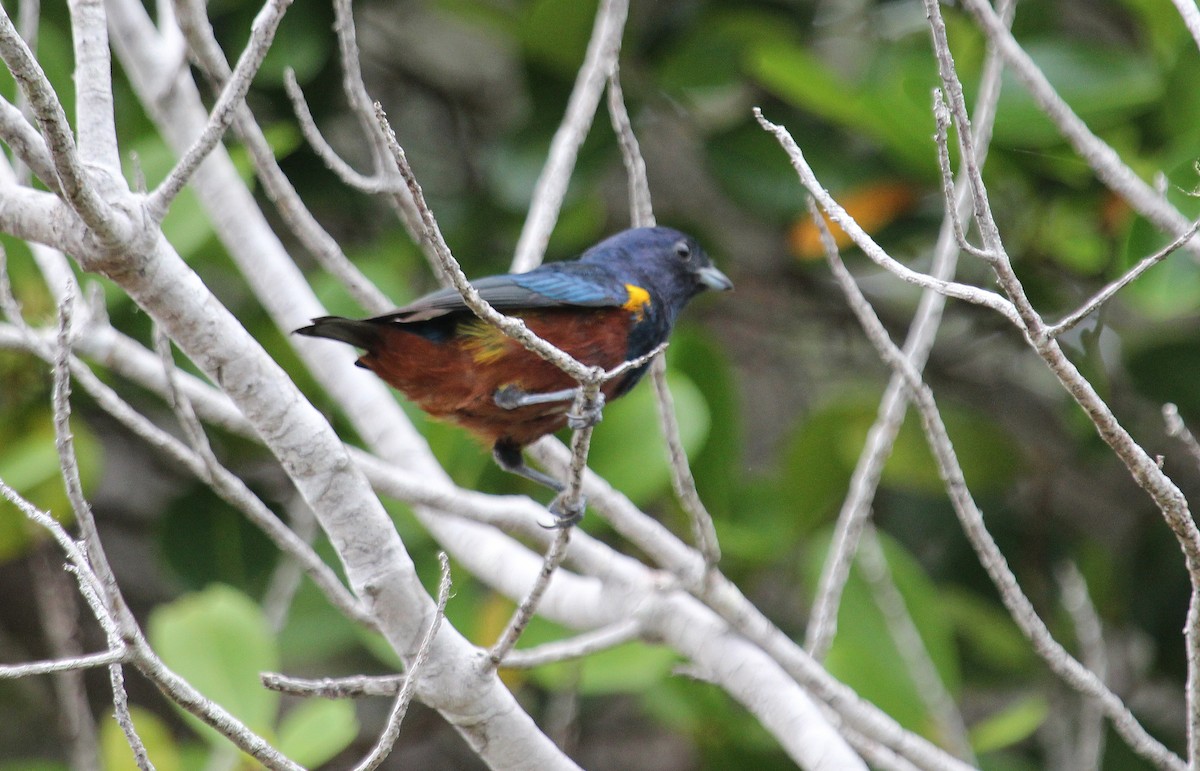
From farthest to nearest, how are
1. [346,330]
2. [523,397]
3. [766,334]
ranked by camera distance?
[766,334] < [523,397] < [346,330]

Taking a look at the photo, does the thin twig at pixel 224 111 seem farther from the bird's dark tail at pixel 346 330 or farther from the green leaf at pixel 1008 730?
the green leaf at pixel 1008 730

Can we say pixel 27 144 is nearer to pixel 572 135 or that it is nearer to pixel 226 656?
pixel 572 135

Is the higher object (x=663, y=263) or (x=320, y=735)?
(x=663, y=263)

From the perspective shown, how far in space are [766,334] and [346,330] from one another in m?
2.58

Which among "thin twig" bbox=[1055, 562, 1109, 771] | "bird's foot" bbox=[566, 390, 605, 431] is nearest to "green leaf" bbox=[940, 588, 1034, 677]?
"thin twig" bbox=[1055, 562, 1109, 771]

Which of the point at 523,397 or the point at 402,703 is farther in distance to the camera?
the point at 523,397

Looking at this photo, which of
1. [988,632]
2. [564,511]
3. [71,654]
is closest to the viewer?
[564,511]

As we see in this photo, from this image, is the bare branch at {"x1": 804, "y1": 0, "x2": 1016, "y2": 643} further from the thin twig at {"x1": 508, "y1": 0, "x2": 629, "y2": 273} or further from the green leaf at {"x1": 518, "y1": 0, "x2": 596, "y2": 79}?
the green leaf at {"x1": 518, "y1": 0, "x2": 596, "y2": 79}

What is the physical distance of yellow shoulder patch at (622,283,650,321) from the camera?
3.21 meters

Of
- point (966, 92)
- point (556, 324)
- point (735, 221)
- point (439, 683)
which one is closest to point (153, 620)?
point (556, 324)

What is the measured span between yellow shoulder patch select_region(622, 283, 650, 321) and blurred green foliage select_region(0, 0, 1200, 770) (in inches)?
12.4

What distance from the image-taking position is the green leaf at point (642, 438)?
3.46 m

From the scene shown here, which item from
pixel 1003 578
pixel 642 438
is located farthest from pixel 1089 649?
pixel 642 438

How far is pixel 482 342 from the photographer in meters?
2.95
